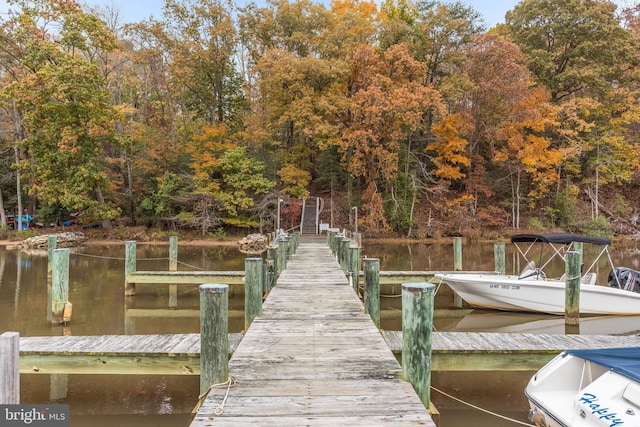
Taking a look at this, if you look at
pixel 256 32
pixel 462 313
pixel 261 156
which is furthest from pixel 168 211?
pixel 462 313

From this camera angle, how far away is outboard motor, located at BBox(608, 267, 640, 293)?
32.7ft

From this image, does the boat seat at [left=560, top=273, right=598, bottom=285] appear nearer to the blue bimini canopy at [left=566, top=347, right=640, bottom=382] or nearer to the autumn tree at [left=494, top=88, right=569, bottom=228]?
the blue bimini canopy at [left=566, top=347, right=640, bottom=382]

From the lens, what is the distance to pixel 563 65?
27516 millimetres

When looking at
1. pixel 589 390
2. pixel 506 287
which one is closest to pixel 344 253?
pixel 506 287

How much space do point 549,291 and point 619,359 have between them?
644 cm

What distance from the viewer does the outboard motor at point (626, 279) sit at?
9.98 m

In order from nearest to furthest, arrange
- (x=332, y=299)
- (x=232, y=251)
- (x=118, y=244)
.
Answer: (x=332, y=299)
(x=232, y=251)
(x=118, y=244)

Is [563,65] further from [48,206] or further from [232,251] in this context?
[48,206]

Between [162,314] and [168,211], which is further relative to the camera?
[168,211]

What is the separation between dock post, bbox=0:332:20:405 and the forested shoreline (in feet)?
67.5

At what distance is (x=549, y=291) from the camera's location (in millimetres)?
9992

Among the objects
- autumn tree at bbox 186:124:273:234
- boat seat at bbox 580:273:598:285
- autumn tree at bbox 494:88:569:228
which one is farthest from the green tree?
boat seat at bbox 580:273:598:285

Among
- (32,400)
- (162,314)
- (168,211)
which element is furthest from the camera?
(168,211)

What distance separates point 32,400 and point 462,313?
28.8 ft
